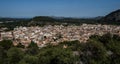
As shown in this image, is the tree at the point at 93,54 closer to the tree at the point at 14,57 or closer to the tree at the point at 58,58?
the tree at the point at 58,58

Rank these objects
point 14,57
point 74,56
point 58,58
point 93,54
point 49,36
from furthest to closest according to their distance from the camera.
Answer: point 49,36, point 14,57, point 93,54, point 74,56, point 58,58

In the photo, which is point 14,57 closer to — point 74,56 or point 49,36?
point 74,56

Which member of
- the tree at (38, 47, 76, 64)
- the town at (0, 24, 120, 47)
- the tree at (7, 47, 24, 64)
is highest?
the tree at (38, 47, 76, 64)

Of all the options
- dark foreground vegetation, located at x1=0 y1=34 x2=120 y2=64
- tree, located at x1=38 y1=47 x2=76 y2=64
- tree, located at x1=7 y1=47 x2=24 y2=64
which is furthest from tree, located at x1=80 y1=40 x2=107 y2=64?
tree, located at x1=7 y1=47 x2=24 y2=64

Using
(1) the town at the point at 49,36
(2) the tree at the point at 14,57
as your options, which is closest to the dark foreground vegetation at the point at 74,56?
(2) the tree at the point at 14,57

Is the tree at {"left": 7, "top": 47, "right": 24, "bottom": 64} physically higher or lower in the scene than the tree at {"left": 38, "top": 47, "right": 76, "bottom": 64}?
lower

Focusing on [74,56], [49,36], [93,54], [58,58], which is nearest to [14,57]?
[58,58]

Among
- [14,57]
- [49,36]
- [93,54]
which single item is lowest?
[49,36]

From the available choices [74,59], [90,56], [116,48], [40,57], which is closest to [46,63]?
[40,57]

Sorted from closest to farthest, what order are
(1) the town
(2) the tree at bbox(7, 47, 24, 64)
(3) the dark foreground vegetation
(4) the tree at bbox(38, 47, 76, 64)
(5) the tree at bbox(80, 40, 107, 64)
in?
(4) the tree at bbox(38, 47, 76, 64)
(3) the dark foreground vegetation
(5) the tree at bbox(80, 40, 107, 64)
(2) the tree at bbox(7, 47, 24, 64)
(1) the town

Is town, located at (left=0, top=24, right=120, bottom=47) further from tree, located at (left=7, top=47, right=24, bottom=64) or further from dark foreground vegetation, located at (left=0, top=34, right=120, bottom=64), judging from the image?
tree, located at (left=7, top=47, right=24, bottom=64)

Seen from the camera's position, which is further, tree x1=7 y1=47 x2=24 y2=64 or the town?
the town
